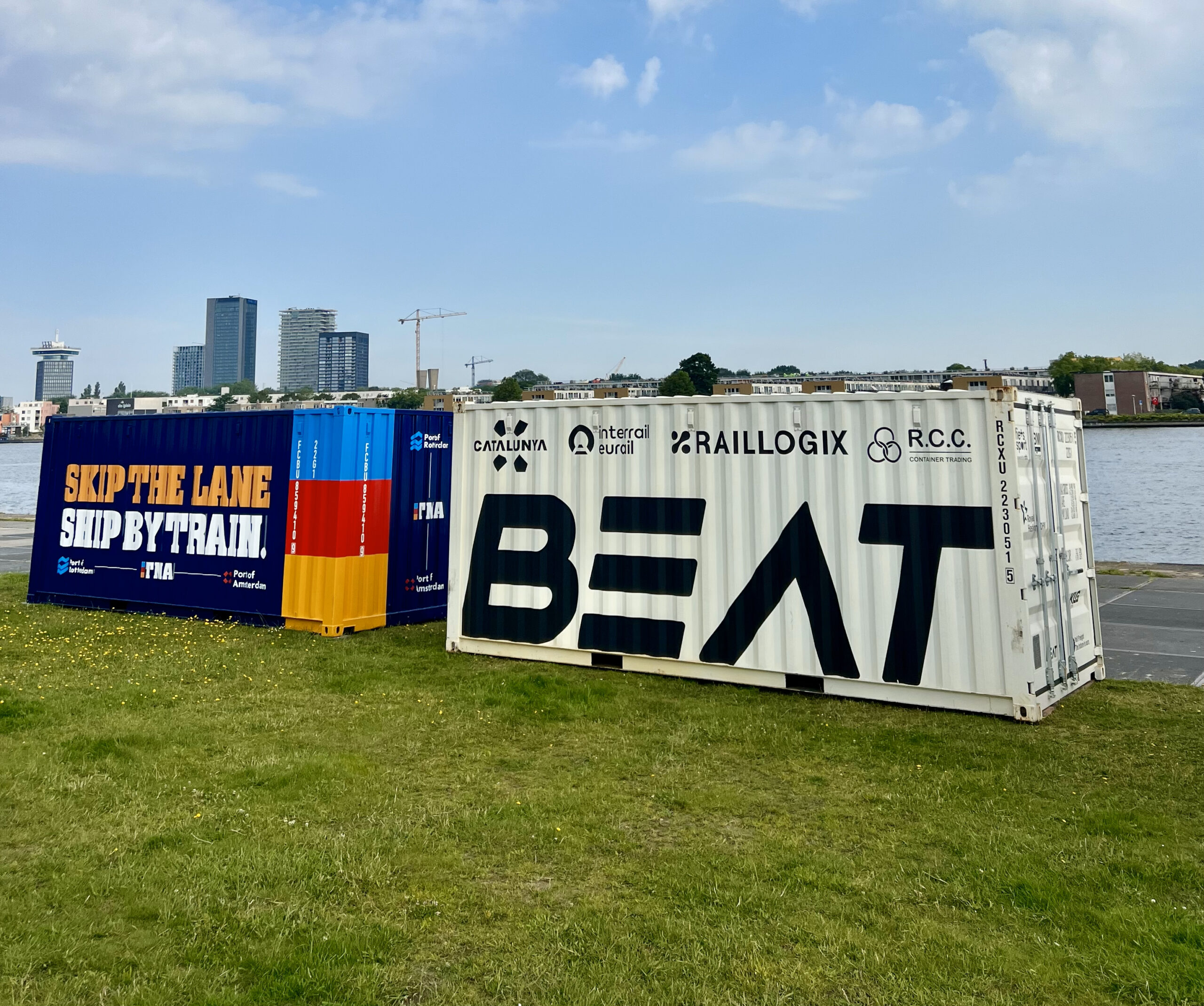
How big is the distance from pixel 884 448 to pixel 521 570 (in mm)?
4644

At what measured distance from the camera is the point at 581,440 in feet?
34.4

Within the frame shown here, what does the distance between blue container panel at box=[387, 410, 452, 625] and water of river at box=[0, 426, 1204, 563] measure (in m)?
7.92

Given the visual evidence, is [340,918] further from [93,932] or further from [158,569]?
[158,569]

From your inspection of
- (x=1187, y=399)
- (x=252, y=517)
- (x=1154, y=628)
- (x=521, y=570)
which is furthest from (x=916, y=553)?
(x=1187, y=399)

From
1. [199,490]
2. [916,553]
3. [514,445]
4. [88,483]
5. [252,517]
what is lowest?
[916,553]

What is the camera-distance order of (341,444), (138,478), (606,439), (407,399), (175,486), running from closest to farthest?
1. (606,439)
2. (341,444)
3. (175,486)
4. (138,478)
5. (407,399)

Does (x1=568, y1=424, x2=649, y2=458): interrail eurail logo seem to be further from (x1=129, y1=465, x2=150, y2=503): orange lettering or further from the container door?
(x1=129, y1=465, x2=150, y2=503): orange lettering

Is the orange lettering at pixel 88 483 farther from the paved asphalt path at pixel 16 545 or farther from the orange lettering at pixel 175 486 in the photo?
the orange lettering at pixel 175 486

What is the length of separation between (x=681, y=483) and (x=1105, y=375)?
149 metres

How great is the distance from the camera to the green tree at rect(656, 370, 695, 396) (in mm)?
106250

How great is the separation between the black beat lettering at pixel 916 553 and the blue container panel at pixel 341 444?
7498 mm

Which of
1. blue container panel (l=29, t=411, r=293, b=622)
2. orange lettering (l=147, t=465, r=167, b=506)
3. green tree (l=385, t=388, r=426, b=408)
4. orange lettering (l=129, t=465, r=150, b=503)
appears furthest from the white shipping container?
green tree (l=385, t=388, r=426, b=408)

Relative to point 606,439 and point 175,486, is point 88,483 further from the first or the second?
point 606,439

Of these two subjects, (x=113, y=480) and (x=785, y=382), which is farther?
(x=785, y=382)
